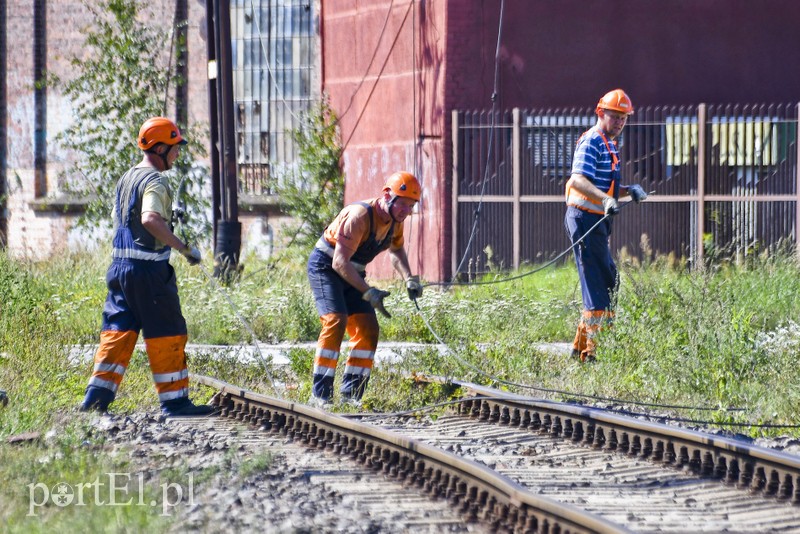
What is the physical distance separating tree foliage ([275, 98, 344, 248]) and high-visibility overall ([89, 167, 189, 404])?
41.3 ft

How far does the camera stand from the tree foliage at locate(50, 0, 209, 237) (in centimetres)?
2205

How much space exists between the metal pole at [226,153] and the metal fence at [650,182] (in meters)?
3.19

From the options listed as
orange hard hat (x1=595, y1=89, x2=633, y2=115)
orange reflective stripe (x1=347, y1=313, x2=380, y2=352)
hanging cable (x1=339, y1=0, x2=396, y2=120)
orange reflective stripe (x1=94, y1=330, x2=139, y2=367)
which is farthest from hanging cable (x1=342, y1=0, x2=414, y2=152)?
orange reflective stripe (x1=94, y1=330, x2=139, y2=367)

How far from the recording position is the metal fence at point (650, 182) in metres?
18.0

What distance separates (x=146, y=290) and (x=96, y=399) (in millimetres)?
826

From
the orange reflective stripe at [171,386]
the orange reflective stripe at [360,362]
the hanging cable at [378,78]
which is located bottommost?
the orange reflective stripe at [171,386]

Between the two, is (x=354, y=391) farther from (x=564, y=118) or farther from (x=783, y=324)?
(x=564, y=118)

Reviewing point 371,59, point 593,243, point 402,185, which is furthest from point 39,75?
point 402,185

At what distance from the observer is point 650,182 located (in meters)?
18.4

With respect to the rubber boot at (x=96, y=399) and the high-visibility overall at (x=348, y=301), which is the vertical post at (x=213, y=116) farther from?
the rubber boot at (x=96, y=399)

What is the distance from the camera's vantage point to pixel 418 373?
10.4 m

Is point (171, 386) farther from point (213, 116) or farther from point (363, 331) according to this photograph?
point (213, 116)

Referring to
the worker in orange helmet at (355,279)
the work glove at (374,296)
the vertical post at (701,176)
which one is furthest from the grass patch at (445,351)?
the vertical post at (701,176)

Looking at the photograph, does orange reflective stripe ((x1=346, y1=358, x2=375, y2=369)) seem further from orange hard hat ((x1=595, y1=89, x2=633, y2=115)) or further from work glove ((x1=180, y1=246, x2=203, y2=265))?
orange hard hat ((x1=595, y1=89, x2=633, y2=115))
